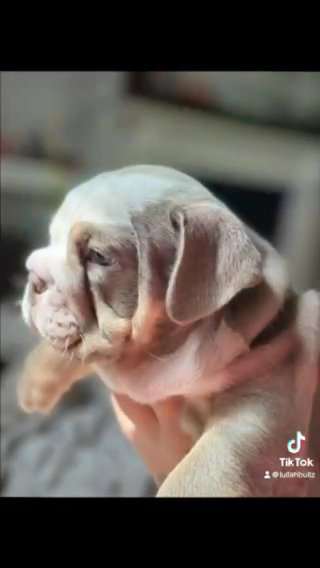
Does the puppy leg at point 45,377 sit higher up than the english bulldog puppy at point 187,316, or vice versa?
the english bulldog puppy at point 187,316

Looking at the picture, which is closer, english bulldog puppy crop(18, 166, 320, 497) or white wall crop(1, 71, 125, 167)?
english bulldog puppy crop(18, 166, 320, 497)

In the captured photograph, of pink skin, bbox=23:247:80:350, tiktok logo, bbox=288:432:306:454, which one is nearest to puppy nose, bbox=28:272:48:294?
pink skin, bbox=23:247:80:350

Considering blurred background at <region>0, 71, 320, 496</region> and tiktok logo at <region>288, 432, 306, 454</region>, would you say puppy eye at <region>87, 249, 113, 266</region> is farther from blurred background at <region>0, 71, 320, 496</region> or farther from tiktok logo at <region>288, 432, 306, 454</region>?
tiktok logo at <region>288, 432, 306, 454</region>

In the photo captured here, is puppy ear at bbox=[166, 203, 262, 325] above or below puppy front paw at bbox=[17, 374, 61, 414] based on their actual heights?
above

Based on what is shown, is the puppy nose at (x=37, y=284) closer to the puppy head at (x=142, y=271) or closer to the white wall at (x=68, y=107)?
the puppy head at (x=142, y=271)

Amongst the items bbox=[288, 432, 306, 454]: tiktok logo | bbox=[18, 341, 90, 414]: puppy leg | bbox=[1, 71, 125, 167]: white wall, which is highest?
bbox=[1, 71, 125, 167]: white wall

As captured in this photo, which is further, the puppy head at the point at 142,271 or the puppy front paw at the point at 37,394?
the puppy front paw at the point at 37,394

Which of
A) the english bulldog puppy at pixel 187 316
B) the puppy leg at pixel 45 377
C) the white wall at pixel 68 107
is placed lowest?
the puppy leg at pixel 45 377

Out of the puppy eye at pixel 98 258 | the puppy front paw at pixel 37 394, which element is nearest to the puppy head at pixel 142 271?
the puppy eye at pixel 98 258
